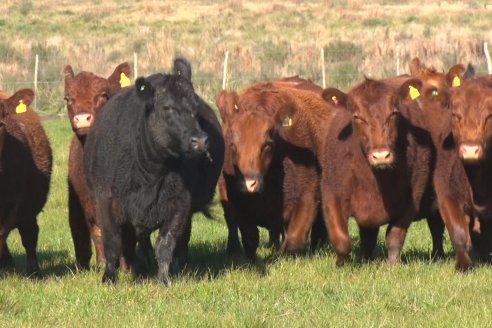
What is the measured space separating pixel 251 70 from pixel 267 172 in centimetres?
2444

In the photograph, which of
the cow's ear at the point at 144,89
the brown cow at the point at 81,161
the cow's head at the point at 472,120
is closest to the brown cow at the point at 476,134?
the cow's head at the point at 472,120

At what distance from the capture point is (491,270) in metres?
8.89

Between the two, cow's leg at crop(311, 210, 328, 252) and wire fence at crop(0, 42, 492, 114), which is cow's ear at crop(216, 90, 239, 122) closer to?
cow's leg at crop(311, 210, 328, 252)

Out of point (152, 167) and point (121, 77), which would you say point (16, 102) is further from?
point (121, 77)

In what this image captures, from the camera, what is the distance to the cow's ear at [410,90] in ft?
31.9

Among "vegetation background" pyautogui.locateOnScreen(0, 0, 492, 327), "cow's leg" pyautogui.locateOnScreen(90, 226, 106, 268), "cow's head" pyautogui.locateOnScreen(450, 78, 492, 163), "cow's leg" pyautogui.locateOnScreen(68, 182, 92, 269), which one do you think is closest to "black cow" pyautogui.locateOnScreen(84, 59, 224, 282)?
"vegetation background" pyautogui.locateOnScreen(0, 0, 492, 327)

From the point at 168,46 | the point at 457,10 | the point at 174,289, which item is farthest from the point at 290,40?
the point at 174,289

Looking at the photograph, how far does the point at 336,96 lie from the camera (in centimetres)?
988

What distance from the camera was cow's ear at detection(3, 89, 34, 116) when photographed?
9.65m

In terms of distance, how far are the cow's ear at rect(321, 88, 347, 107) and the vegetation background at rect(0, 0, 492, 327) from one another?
1486 millimetres

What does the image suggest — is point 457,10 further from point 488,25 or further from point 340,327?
point 340,327

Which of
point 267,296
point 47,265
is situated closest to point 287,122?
point 47,265

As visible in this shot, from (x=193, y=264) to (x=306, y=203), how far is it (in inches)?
54.6

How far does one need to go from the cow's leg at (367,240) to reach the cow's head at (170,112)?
2355 millimetres
